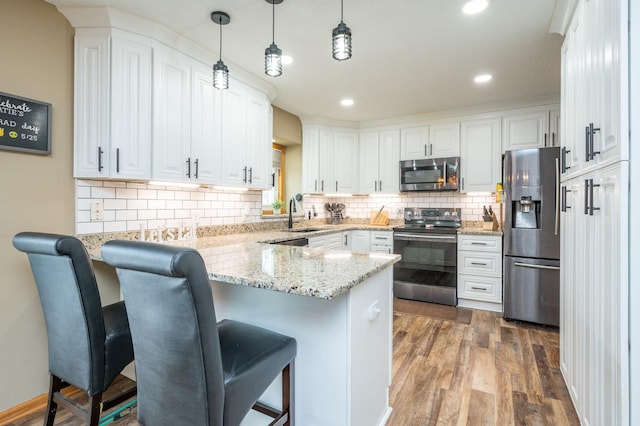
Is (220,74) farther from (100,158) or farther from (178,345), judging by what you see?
(178,345)

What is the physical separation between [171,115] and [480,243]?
3.42m

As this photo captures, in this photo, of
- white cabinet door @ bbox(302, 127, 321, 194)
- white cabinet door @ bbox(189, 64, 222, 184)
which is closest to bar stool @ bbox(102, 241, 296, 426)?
white cabinet door @ bbox(189, 64, 222, 184)

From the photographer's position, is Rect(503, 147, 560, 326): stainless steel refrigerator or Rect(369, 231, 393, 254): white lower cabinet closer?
Rect(503, 147, 560, 326): stainless steel refrigerator

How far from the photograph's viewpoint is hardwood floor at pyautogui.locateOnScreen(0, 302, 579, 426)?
5.89 ft

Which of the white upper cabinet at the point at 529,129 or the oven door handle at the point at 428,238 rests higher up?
the white upper cabinet at the point at 529,129

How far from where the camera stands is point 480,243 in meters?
3.65

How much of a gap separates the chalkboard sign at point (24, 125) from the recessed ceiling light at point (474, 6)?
270 cm

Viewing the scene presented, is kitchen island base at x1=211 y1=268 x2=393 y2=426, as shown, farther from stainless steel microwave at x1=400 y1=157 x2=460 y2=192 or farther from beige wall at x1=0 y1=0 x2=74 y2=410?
stainless steel microwave at x1=400 y1=157 x2=460 y2=192

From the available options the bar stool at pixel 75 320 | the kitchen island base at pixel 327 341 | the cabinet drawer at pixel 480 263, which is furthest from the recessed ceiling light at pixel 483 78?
the bar stool at pixel 75 320

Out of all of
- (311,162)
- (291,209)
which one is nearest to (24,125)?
(291,209)

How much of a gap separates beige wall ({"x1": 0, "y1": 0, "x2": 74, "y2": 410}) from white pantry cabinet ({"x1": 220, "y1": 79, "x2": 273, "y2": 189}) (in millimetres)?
1124

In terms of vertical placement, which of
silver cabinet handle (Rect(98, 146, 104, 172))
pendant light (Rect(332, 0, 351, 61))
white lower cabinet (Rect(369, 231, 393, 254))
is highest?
pendant light (Rect(332, 0, 351, 61))

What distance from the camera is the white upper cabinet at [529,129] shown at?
362 cm

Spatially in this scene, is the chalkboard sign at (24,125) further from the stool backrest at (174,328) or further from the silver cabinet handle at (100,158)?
the stool backrest at (174,328)
